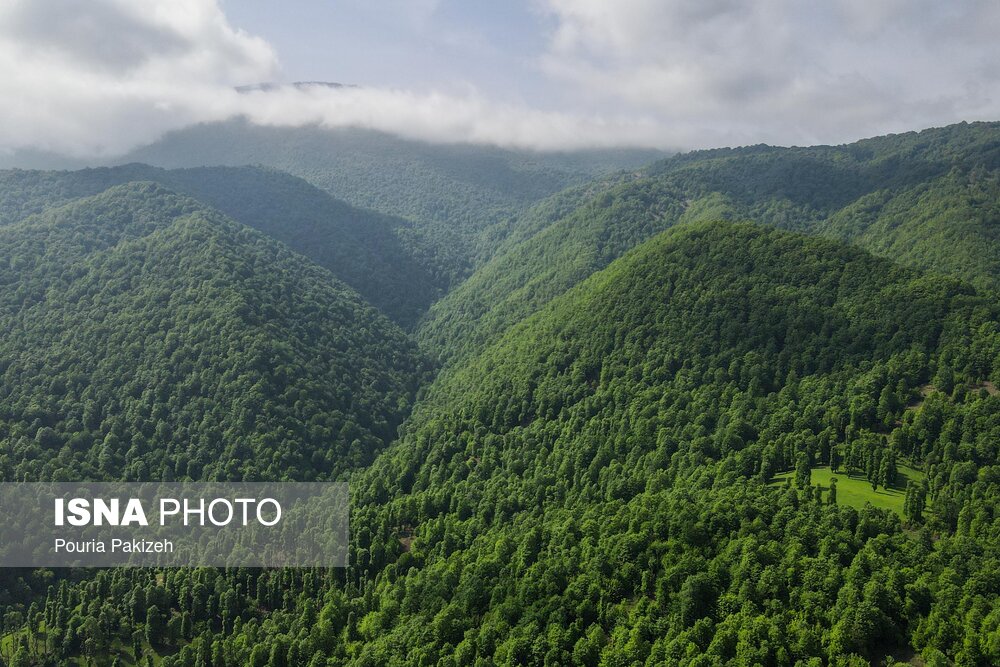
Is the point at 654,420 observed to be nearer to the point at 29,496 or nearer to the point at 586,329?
the point at 586,329

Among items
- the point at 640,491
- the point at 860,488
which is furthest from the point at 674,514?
the point at 860,488

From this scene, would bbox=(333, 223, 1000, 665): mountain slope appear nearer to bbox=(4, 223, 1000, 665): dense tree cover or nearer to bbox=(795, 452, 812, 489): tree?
bbox=(4, 223, 1000, 665): dense tree cover

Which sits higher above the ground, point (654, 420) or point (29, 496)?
point (654, 420)

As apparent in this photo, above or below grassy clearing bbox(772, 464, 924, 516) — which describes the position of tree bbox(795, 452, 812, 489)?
above

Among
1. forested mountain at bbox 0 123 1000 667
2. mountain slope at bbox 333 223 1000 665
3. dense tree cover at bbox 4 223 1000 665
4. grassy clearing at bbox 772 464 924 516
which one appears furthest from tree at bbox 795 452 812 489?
grassy clearing at bbox 772 464 924 516

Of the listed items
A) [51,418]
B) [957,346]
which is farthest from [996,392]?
[51,418]

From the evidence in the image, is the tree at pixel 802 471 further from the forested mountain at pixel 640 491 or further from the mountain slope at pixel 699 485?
the mountain slope at pixel 699 485

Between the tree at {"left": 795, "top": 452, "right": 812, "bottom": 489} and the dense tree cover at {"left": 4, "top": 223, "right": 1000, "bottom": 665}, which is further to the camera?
the tree at {"left": 795, "top": 452, "right": 812, "bottom": 489}

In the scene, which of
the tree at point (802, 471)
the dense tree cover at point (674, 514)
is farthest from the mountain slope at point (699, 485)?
the tree at point (802, 471)

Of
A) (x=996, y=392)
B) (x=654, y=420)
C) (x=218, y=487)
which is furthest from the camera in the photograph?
(x=218, y=487)
